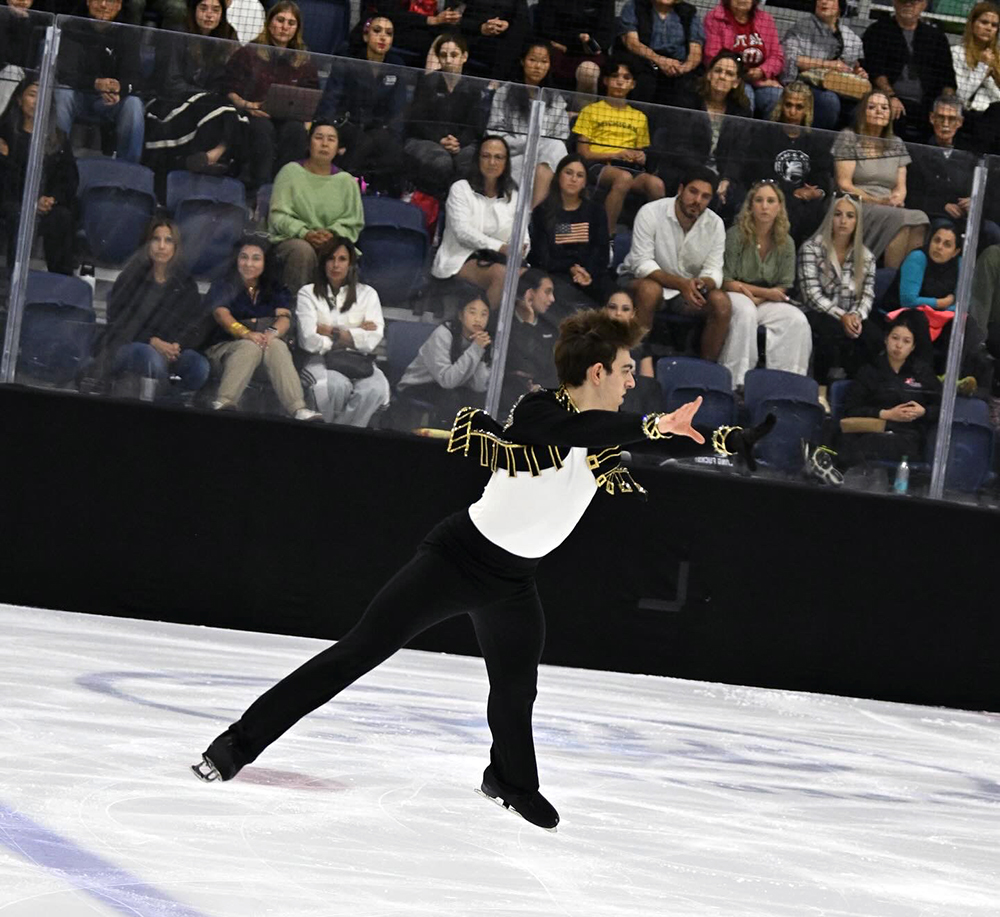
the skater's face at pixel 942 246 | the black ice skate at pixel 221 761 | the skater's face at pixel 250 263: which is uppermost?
the skater's face at pixel 942 246

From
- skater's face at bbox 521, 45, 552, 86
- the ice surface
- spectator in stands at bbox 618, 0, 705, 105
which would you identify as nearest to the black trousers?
the ice surface

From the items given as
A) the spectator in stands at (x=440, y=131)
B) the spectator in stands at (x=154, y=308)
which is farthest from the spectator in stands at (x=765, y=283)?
the spectator in stands at (x=154, y=308)

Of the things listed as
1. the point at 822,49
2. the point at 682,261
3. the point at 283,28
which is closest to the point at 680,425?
the point at 682,261

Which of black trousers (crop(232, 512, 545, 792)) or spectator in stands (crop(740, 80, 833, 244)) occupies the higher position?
spectator in stands (crop(740, 80, 833, 244))

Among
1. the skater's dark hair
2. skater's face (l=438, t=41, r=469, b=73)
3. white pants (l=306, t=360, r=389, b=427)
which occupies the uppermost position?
skater's face (l=438, t=41, r=469, b=73)

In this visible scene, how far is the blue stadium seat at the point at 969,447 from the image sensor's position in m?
7.23

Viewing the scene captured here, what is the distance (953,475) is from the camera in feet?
24.0

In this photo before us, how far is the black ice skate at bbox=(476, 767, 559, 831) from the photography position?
3.91 meters

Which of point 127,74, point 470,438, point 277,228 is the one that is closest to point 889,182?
point 277,228

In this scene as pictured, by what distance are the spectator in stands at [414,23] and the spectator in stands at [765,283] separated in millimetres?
2410

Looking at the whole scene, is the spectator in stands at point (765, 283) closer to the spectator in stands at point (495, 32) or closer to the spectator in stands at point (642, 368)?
the spectator in stands at point (642, 368)

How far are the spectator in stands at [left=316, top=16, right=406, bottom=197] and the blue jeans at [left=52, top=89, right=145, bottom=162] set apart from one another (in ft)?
2.57

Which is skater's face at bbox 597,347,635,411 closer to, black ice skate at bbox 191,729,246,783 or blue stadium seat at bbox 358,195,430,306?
black ice skate at bbox 191,729,246,783

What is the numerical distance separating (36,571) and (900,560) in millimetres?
3906
